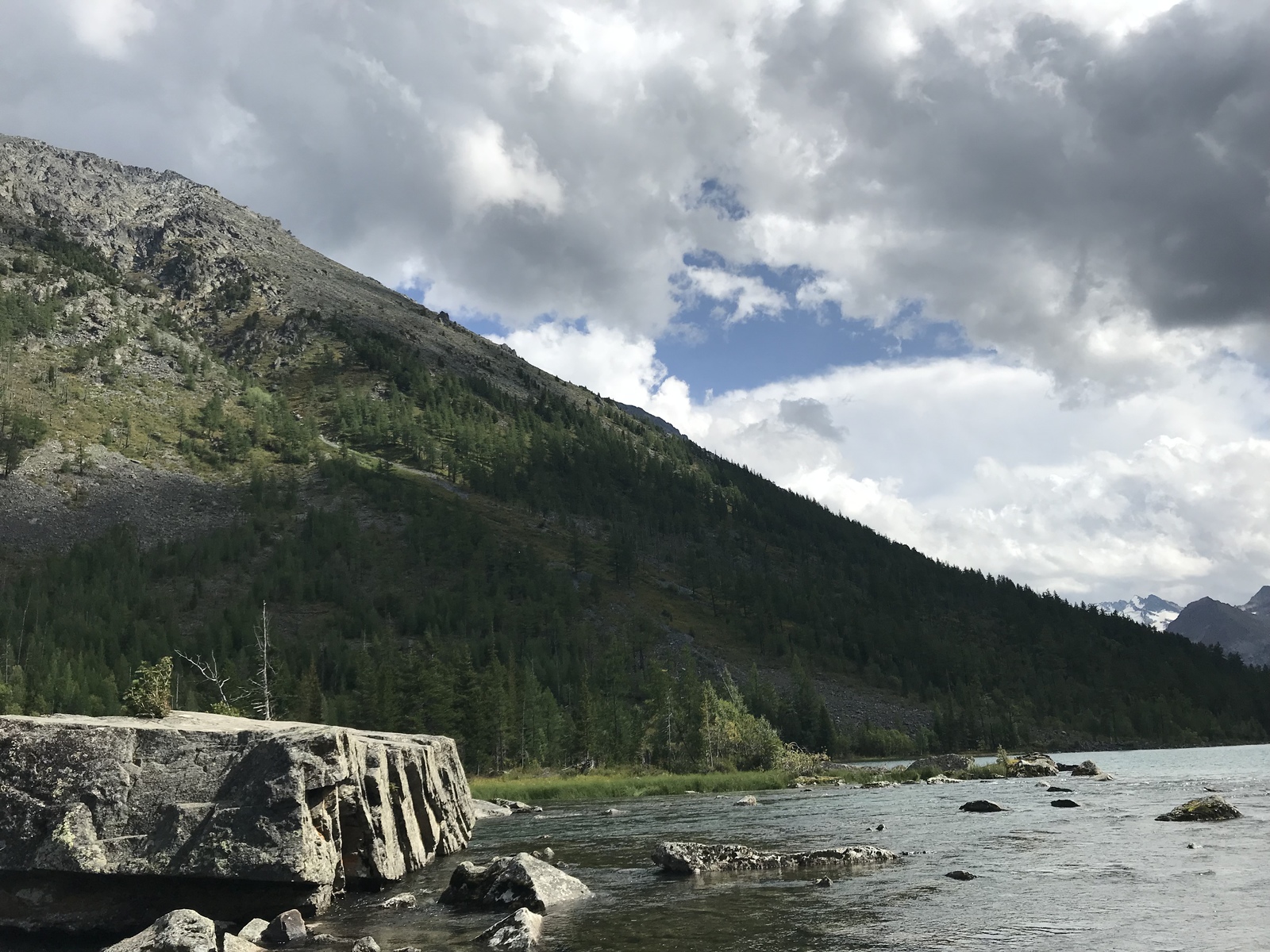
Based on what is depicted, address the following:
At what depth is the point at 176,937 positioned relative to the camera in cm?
1950

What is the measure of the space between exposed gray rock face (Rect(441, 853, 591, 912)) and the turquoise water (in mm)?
885

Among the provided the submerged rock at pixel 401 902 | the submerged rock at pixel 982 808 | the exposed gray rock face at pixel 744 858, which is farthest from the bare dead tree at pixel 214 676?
the submerged rock at pixel 982 808

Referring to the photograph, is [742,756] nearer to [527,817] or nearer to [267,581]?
[527,817]

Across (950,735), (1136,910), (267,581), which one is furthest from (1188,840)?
(267,581)

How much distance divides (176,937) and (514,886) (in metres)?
10.4

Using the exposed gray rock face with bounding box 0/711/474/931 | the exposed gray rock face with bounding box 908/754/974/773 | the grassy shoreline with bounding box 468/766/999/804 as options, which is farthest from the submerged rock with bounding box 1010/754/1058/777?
the exposed gray rock face with bounding box 0/711/474/931

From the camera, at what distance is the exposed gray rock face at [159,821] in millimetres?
22547

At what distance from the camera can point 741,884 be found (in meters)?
29.0

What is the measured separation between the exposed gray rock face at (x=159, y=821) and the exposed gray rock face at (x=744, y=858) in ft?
42.0

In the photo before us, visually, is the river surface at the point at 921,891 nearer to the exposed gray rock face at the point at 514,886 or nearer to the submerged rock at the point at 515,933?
the submerged rock at the point at 515,933

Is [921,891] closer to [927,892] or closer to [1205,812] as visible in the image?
[927,892]

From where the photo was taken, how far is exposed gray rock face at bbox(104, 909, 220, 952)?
1930 centimetres

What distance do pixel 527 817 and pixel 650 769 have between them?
49.6 meters

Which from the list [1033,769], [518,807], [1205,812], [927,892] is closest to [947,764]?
[1033,769]
